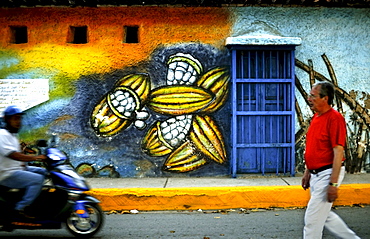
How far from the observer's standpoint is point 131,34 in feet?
30.8

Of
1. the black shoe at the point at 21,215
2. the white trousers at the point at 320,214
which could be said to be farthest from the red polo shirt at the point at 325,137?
the black shoe at the point at 21,215

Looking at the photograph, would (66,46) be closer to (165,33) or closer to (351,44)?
(165,33)

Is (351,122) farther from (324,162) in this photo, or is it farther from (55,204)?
(55,204)

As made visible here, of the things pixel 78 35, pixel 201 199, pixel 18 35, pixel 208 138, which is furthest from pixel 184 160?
pixel 18 35

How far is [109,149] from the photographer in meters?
9.22

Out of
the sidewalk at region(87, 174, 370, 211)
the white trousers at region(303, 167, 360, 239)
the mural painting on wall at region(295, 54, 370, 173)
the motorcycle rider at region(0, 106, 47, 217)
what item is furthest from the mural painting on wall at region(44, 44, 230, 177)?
the white trousers at region(303, 167, 360, 239)

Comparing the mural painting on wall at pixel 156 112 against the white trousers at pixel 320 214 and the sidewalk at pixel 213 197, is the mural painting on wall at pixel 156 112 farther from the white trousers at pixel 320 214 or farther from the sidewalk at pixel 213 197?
the white trousers at pixel 320 214

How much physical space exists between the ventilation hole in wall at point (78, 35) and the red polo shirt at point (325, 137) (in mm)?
5892

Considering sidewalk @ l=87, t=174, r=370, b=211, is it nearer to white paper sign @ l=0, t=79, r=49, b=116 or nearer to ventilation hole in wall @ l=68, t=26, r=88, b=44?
white paper sign @ l=0, t=79, r=49, b=116

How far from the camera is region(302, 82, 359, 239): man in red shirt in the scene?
14.1ft

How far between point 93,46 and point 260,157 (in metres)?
3.58

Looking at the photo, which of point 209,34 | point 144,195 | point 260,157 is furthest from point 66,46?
point 260,157

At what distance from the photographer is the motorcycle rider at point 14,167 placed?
17.9ft

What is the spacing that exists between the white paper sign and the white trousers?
6.06m
